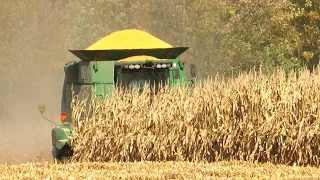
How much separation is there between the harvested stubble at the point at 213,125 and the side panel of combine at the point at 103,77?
1013 millimetres

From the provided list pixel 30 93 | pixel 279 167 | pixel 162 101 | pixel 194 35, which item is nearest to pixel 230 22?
pixel 194 35

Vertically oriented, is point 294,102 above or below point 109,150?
above

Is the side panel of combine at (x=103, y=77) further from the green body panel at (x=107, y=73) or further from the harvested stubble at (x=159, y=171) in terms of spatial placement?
the harvested stubble at (x=159, y=171)

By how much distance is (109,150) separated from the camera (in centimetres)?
1577

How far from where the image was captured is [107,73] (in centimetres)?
1764

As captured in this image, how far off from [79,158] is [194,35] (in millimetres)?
22574

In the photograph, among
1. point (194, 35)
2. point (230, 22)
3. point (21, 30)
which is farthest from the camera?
point (21, 30)

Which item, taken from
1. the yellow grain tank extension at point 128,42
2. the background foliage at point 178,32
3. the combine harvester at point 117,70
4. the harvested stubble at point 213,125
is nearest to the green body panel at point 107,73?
the combine harvester at point 117,70

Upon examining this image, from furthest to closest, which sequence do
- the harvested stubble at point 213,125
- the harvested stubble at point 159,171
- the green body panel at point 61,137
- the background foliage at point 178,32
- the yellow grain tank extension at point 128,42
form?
the background foliage at point 178,32 → the yellow grain tank extension at point 128,42 → the green body panel at point 61,137 → the harvested stubble at point 213,125 → the harvested stubble at point 159,171

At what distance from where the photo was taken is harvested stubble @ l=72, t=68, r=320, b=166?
14.8 metres

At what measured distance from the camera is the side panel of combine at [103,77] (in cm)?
1750

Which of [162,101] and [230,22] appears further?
[230,22]

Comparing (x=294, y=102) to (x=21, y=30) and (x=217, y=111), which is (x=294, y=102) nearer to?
(x=217, y=111)

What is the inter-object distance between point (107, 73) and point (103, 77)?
14 cm
